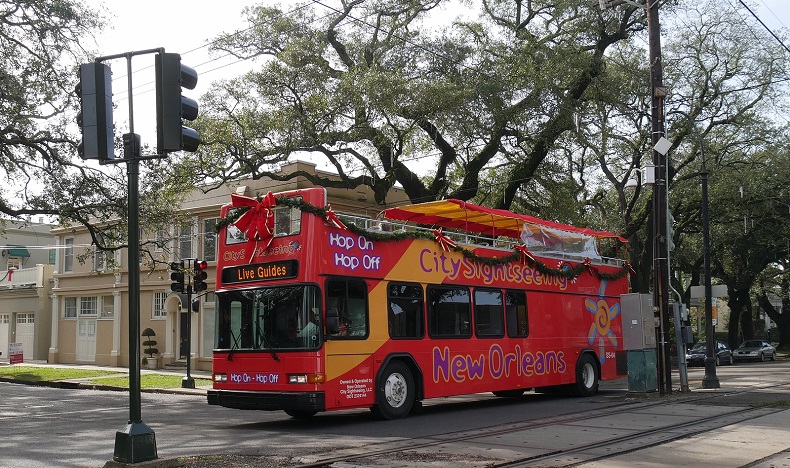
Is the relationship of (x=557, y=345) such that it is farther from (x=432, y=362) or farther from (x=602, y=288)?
(x=432, y=362)

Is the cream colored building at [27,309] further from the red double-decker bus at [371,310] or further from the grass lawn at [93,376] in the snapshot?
the red double-decker bus at [371,310]

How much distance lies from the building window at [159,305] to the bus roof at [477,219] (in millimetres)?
21107

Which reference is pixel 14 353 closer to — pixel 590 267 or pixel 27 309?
pixel 27 309

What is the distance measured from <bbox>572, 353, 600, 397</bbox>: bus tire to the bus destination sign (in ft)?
29.6

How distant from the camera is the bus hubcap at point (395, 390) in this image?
558 inches

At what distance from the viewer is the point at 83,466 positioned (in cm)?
926

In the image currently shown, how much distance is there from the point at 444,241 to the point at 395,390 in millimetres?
3273

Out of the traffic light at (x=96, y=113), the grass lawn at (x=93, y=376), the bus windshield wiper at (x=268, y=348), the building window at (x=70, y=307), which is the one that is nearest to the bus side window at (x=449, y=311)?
the bus windshield wiper at (x=268, y=348)

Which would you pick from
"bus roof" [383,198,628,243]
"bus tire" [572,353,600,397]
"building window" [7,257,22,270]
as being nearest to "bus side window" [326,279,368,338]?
"bus roof" [383,198,628,243]

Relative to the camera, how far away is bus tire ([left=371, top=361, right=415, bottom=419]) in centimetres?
1393

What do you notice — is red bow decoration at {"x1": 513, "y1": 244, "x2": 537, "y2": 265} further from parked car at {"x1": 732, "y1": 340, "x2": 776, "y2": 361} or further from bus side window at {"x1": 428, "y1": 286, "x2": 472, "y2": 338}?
parked car at {"x1": 732, "y1": 340, "x2": 776, "y2": 361}

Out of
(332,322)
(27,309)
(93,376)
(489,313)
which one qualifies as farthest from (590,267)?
(27,309)

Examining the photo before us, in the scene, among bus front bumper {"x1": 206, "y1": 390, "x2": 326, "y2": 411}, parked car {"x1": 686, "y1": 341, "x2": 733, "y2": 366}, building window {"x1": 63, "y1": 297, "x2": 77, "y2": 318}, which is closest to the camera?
bus front bumper {"x1": 206, "y1": 390, "x2": 326, "y2": 411}

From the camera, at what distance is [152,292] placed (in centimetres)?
3719
